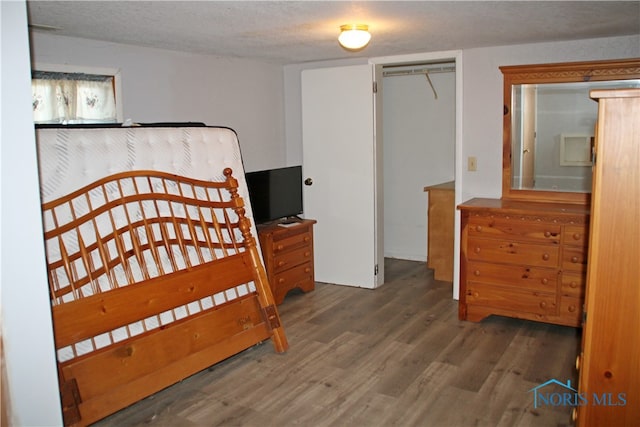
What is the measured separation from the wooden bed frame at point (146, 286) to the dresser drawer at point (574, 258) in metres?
1.97

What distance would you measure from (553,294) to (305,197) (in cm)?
242

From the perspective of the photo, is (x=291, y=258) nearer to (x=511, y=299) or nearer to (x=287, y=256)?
(x=287, y=256)

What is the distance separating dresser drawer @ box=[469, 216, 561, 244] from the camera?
3748 mm

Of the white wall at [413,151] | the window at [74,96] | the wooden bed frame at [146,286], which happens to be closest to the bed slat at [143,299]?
the wooden bed frame at [146,286]

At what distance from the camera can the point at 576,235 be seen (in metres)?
3.66

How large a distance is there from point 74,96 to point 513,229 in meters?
3.11

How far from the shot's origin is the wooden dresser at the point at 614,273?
190 centimetres

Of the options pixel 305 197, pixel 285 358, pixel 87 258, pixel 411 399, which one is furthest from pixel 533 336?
pixel 87 258

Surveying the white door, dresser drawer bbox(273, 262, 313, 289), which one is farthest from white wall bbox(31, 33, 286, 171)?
dresser drawer bbox(273, 262, 313, 289)

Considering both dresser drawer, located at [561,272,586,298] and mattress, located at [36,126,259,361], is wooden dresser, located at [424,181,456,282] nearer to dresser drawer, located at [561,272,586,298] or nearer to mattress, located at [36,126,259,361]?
dresser drawer, located at [561,272,586,298]

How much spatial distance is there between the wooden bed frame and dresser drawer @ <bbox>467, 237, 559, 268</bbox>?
60.5 inches

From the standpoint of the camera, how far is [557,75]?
4098mm

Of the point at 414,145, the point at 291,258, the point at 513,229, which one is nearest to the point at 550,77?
the point at 513,229

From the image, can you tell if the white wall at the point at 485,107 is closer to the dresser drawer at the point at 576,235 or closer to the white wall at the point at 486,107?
the white wall at the point at 486,107
